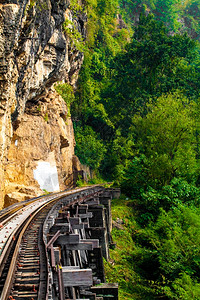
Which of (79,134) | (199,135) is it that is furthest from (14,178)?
(79,134)


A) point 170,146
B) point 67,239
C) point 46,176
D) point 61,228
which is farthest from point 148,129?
point 67,239

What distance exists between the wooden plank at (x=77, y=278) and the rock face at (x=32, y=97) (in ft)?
38.0

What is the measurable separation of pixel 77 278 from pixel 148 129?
73.2 ft

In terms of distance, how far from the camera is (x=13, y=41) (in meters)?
15.8

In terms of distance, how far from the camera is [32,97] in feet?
87.6

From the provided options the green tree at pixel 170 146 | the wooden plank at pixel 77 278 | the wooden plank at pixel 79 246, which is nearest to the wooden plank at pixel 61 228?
the wooden plank at pixel 79 246

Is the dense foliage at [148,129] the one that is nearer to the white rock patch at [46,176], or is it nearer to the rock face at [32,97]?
the rock face at [32,97]

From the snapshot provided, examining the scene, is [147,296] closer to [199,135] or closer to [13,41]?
[13,41]

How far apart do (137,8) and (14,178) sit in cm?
6770

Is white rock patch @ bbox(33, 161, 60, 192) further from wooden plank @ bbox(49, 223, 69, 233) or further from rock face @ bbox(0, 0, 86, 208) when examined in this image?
wooden plank @ bbox(49, 223, 69, 233)

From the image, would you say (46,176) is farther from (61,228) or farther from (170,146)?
(61,228)

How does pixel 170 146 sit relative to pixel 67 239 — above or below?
above

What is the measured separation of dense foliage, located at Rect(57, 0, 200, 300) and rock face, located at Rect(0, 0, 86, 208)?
6.08 metres

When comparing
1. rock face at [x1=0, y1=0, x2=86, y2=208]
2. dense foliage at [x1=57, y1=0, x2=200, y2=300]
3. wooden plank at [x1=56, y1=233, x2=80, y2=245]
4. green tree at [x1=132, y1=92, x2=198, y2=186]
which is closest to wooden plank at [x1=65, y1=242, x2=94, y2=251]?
wooden plank at [x1=56, y1=233, x2=80, y2=245]
